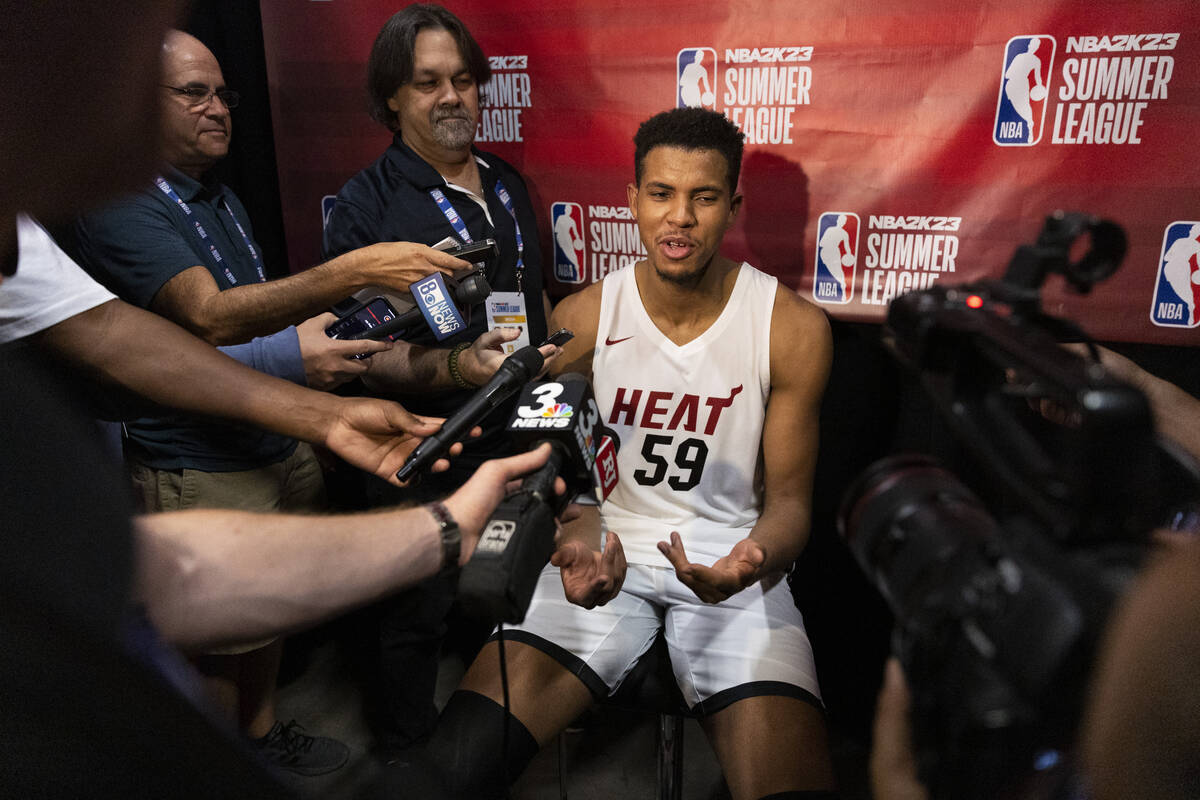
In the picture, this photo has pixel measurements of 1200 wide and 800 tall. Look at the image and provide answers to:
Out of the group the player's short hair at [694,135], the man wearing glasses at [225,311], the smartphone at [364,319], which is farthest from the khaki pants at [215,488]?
the player's short hair at [694,135]

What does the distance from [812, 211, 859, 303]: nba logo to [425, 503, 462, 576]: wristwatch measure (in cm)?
135

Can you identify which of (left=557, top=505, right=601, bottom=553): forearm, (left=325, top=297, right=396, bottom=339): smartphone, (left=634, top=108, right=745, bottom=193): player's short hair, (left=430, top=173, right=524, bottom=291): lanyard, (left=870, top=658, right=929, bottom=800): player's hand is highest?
(left=634, top=108, right=745, bottom=193): player's short hair

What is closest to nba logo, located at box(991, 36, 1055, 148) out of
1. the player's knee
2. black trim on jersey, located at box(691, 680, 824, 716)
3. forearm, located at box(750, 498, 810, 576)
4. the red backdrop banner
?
the red backdrop banner

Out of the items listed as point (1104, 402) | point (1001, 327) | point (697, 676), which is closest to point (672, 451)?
point (697, 676)

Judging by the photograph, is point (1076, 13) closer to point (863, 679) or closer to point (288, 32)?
point (863, 679)

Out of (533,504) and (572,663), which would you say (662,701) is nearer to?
(572,663)

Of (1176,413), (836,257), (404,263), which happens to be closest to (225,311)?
(404,263)

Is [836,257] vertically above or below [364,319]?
above

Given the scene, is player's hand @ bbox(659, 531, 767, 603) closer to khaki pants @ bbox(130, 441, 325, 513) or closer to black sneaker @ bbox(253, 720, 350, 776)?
khaki pants @ bbox(130, 441, 325, 513)

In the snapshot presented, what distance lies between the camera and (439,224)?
7.22 feet

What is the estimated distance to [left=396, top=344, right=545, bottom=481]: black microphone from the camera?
4.25 ft

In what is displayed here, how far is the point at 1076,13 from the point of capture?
5.73 feet

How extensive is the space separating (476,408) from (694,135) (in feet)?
3.18

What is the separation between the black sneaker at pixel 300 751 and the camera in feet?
7.82
